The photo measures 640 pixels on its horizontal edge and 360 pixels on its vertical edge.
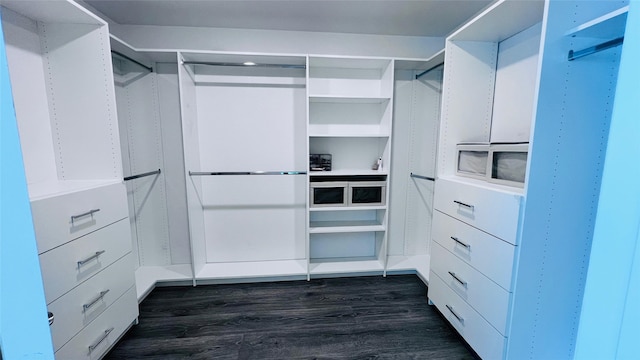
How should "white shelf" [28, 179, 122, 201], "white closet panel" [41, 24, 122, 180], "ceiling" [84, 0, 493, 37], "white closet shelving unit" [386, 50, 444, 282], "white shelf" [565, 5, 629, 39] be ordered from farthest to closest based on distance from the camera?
"white closet shelving unit" [386, 50, 444, 282], "ceiling" [84, 0, 493, 37], "white closet panel" [41, 24, 122, 180], "white shelf" [28, 179, 122, 201], "white shelf" [565, 5, 629, 39]

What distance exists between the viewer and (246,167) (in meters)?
2.56

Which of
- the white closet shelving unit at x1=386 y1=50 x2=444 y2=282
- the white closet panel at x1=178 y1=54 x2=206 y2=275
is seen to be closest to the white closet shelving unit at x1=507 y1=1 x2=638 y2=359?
the white closet shelving unit at x1=386 y1=50 x2=444 y2=282

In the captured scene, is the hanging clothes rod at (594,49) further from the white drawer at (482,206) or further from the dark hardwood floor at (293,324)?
the dark hardwood floor at (293,324)

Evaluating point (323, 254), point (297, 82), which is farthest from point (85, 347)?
point (297, 82)

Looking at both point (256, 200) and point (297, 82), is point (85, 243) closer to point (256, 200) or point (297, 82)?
point (256, 200)

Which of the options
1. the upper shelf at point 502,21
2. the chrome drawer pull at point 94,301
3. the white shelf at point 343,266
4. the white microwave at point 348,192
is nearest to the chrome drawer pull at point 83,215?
the chrome drawer pull at point 94,301

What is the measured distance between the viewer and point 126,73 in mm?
2305

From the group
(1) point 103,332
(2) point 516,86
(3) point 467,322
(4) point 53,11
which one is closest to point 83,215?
(1) point 103,332

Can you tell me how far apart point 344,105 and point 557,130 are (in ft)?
5.52

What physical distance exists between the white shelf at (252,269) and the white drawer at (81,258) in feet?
→ 2.84

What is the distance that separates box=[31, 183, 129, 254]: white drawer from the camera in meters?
1.16

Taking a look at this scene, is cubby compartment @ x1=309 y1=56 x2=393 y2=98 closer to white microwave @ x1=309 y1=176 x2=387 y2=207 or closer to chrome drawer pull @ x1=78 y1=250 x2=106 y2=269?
Result: white microwave @ x1=309 y1=176 x2=387 y2=207

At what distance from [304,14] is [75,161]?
1.95m

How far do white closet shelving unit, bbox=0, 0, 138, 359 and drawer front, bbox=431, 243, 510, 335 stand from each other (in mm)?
2191
